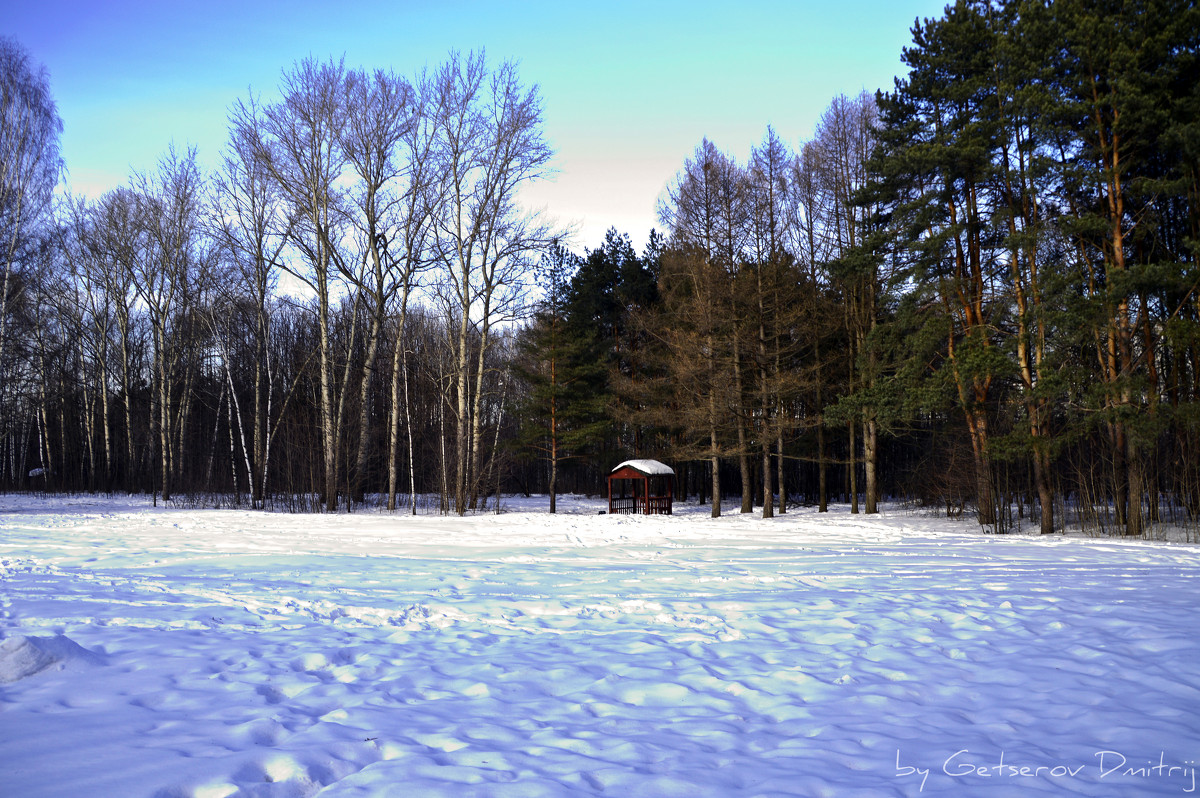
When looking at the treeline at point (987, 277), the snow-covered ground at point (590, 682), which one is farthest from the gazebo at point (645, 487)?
the snow-covered ground at point (590, 682)

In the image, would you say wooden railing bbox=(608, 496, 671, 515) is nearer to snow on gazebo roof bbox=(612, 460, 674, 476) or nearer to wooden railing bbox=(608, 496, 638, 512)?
wooden railing bbox=(608, 496, 638, 512)

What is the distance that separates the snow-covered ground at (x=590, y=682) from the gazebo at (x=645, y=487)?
16113mm

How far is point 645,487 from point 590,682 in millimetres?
21084

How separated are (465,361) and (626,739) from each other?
798 inches

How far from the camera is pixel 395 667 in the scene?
455 centimetres

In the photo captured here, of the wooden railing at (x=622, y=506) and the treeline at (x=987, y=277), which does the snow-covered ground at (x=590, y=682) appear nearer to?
the treeline at (x=987, y=277)

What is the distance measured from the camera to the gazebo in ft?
82.9

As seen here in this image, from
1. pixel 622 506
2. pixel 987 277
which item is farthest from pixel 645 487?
pixel 987 277

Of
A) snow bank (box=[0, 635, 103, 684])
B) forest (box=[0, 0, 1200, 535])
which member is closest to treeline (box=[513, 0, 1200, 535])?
forest (box=[0, 0, 1200, 535])

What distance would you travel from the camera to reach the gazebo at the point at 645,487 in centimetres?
2527

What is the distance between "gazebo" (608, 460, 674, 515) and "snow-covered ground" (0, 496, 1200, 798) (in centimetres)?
1611

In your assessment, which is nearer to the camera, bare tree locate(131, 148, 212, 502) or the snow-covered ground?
the snow-covered ground

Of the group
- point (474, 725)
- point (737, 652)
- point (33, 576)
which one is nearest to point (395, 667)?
point (474, 725)

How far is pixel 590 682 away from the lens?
430 centimetres
